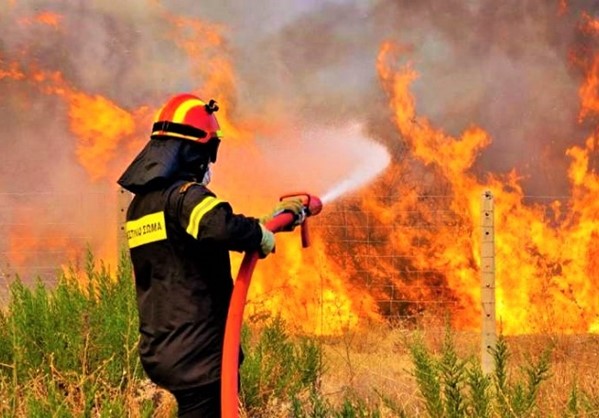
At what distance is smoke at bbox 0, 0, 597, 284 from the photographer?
10.7m

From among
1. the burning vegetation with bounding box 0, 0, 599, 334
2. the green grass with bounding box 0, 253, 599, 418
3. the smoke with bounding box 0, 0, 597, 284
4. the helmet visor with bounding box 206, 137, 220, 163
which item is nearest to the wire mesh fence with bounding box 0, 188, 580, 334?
the burning vegetation with bounding box 0, 0, 599, 334

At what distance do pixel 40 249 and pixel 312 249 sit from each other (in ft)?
12.5

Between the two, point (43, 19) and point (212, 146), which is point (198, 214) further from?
point (43, 19)

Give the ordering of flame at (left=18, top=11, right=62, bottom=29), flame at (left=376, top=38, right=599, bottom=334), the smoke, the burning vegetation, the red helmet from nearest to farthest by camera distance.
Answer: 1. the red helmet
2. flame at (left=376, top=38, right=599, bottom=334)
3. the burning vegetation
4. the smoke
5. flame at (left=18, top=11, right=62, bottom=29)

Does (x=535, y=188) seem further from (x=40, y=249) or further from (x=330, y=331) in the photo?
(x=40, y=249)

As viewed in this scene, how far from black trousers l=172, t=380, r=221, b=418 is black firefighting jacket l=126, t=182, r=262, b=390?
0.04 metres

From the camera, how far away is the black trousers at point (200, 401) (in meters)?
2.89

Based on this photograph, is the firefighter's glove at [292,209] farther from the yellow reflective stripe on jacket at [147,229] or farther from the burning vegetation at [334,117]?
the burning vegetation at [334,117]

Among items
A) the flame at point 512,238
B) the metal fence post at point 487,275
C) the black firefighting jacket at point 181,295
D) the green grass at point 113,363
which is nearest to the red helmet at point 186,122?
the black firefighting jacket at point 181,295

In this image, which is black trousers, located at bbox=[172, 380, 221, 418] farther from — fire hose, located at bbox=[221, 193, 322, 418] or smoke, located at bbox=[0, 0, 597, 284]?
smoke, located at bbox=[0, 0, 597, 284]

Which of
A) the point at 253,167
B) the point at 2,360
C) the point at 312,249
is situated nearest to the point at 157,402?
the point at 2,360

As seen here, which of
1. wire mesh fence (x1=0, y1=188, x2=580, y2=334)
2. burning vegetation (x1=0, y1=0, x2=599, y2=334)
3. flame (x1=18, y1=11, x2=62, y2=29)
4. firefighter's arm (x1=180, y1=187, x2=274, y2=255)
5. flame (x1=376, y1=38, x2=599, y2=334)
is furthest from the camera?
flame (x1=18, y1=11, x2=62, y2=29)

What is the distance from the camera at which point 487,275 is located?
6082mm

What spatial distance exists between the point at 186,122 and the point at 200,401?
3.77ft
